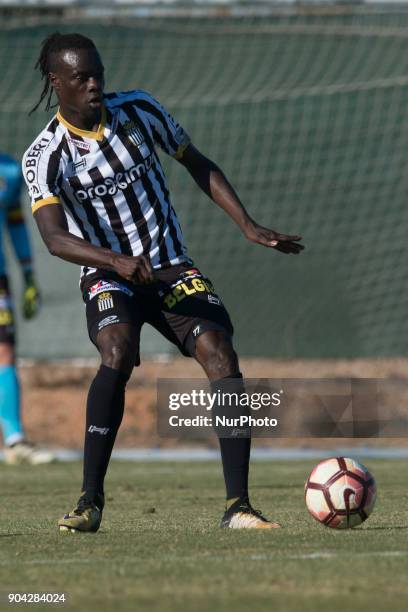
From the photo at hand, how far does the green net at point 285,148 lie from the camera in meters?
19.8

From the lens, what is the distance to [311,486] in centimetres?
595

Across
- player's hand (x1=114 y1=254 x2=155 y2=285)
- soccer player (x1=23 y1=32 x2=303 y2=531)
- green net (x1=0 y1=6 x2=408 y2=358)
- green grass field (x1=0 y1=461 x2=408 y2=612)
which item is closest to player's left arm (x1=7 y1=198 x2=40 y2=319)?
green grass field (x1=0 y1=461 x2=408 y2=612)

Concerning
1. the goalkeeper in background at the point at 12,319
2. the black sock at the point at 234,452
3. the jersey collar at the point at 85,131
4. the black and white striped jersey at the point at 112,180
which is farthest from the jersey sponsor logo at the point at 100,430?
the goalkeeper in background at the point at 12,319

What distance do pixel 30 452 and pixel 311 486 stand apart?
440cm

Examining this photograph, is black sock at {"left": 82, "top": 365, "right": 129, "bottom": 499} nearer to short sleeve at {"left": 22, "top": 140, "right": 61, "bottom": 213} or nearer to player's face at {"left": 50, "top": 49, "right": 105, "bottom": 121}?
short sleeve at {"left": 22, "top": 140, "right": 61, "bottom": 213}

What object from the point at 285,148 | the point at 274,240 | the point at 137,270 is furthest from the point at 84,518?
the point at 285,148

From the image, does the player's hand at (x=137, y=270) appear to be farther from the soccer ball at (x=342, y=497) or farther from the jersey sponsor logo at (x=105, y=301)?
the soccer ball at (x=342, y=497)

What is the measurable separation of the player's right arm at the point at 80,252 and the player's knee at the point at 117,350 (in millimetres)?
326

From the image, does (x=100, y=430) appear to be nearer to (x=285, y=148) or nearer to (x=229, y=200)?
(x=229, y=200)

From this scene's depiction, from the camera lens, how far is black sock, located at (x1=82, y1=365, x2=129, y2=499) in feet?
19.7

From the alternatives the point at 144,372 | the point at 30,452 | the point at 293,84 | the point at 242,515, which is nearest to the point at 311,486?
the point at 242,515

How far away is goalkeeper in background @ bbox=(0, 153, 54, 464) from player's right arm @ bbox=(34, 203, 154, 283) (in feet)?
13.0

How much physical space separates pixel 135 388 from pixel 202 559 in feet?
45.7

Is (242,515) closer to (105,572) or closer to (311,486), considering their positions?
(311,486)
